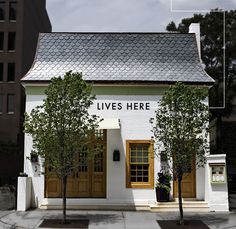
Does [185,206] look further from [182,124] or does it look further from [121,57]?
[121,57]

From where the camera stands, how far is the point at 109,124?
16609 mm

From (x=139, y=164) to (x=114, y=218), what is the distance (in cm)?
320

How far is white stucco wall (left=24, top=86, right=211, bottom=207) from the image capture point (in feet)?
55.5

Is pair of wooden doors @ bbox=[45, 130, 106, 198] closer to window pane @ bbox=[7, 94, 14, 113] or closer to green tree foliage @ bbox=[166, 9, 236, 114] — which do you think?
green tree foliage @ bbox=[166, 9, 236, 114]

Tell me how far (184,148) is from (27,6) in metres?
46.5

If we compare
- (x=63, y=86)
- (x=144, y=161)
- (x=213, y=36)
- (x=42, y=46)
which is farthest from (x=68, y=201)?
(x=213, y=36)

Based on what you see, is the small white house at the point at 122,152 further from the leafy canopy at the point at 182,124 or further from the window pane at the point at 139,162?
the leafy canopy at the point at 182,124

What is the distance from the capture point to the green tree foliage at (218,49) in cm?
3312

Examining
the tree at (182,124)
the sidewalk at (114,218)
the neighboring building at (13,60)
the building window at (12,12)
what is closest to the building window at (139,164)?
the sidewalk at (114,218)

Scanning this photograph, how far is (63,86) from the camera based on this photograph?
44.3 ft

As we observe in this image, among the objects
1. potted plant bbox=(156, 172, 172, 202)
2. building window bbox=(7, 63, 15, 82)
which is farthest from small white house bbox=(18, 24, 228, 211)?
building window bbox=(7, 63, 15, 82)

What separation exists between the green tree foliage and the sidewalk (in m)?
17.4

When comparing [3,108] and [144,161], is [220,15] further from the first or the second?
[3,108]

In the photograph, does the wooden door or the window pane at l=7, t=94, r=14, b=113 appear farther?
the window pane at l=7, t=94, r=14, b=113
